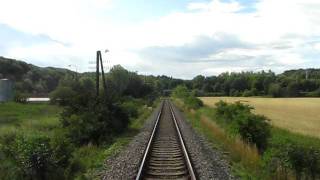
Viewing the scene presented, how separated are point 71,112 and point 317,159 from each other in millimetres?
16352

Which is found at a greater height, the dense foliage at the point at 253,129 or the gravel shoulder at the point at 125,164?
the dense foliage at the point at 253,129

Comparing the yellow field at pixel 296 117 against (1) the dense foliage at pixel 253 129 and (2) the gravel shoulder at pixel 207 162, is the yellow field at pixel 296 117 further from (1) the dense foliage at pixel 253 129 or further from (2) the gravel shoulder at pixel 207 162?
(2) the gravel shoulder at pixel 207 162

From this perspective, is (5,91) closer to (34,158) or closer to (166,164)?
(166,164)

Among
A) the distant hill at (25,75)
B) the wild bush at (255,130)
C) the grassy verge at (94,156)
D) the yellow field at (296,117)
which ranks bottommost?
the yellow field at (296,117)

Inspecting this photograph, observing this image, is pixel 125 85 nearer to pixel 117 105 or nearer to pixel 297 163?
pixel 117 105

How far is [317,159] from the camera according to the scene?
12703 millimetres

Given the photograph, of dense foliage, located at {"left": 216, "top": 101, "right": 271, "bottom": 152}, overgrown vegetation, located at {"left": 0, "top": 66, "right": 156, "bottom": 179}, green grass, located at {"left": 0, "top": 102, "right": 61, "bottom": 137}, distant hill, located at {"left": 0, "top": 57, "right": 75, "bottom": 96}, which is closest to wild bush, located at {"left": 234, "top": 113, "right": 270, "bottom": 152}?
dense foliage, located at {"left": 216, "top": 101, "right": 271, "bottom": 152}

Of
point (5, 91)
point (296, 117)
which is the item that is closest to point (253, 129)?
point (296, 117)

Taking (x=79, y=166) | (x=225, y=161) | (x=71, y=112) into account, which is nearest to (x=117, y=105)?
(x=71, y=112)

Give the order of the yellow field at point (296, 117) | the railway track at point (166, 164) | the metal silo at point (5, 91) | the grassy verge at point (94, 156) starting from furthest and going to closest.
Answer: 1. the metal silo at point (5, 91)
2. the yellow field at point (296, 117)
3. the grassy verge at point (94, 156)
4. the railway track at point (166, 164)

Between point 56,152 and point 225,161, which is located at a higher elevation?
point 56,152

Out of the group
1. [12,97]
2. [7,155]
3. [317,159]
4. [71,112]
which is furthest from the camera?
[12,97]

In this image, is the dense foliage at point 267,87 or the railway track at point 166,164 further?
the dense foliage at point 267,87

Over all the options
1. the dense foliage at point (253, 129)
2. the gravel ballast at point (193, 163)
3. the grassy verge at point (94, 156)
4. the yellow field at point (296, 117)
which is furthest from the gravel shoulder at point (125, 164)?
the yellow field at point (296, 117)
